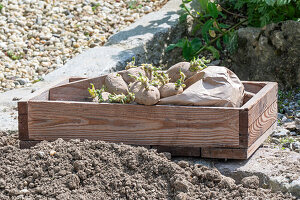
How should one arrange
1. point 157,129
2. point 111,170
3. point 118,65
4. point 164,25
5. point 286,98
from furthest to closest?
point 164,25 → point 118,65 → point 286,98 → point 157,129 → point 111,170

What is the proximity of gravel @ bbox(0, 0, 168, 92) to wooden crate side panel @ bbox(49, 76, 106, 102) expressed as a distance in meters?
1.92

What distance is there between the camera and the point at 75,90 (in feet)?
12.8

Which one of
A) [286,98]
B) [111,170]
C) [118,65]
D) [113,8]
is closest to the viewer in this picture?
[111,170]

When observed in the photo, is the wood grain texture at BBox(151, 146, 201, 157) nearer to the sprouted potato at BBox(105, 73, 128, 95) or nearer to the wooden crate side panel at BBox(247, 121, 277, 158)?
the wooden crate side panel at BBox(247, 121, 277, 158)

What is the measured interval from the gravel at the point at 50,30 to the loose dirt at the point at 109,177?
2.67 m

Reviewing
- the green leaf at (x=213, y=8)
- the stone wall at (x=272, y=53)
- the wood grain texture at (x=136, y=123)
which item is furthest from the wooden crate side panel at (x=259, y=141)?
the green leaf at (x=213, y=8)

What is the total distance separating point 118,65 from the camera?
A: 534cm

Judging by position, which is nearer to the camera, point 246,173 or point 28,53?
point 246,173

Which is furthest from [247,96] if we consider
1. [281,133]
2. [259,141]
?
[281,133]

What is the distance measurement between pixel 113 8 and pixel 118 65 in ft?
7.03

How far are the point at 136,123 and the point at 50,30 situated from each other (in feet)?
12.0

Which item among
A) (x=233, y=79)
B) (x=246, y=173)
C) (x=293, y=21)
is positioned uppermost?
(x=293, y=21)

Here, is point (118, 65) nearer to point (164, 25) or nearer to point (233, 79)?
point (164, 25)

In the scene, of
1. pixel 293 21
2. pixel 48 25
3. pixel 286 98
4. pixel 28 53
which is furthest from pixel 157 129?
pixel 48 25
